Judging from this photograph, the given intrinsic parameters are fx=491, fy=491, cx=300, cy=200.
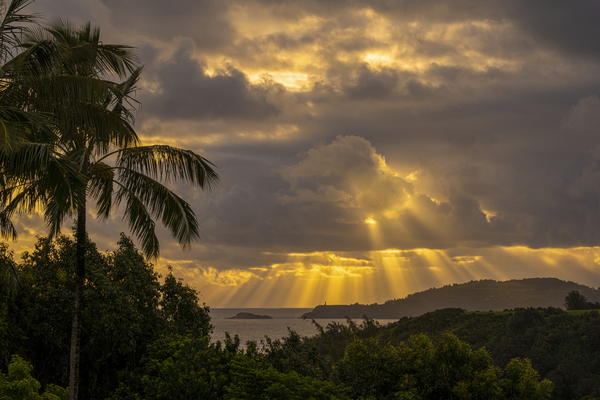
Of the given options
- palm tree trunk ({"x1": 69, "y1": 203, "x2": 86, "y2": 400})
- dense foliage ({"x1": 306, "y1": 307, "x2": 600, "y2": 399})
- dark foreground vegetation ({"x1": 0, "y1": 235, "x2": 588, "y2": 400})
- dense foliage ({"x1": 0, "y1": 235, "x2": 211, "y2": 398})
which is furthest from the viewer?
dense foliage ({"x1": 306, "y1": 307, "x2": 600, "y2": 399})

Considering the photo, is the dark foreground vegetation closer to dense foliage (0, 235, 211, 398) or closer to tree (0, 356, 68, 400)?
dense foliage (0, 235, 211, 398)

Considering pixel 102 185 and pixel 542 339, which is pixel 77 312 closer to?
pixel 102 185

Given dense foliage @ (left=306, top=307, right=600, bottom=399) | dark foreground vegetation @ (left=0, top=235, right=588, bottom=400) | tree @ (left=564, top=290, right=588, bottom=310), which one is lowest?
dense foliage @ (left=306, top=307, right=600, bottom=399)

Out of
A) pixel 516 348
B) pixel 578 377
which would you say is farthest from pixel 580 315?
pixel 578 377

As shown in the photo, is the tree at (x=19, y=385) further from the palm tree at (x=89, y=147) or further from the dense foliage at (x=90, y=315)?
the dense foliage at (x=90, y=315)

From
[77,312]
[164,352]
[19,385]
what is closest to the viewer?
[19,385]

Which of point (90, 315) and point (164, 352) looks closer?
point (164, 352)

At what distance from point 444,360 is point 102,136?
1197 centimetres

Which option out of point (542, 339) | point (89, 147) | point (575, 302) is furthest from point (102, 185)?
point (575, 302)

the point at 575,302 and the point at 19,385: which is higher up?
the point at 575,302

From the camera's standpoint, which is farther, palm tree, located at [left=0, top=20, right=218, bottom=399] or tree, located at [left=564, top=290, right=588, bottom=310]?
tree, located at [left=564, top=290, right=588, bottom=310]

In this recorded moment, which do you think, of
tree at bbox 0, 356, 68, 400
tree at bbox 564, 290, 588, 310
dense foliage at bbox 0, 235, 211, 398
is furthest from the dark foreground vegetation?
tree at bbox 564, 290, 588, 310

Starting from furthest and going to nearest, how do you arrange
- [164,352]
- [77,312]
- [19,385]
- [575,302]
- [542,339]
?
[575,302], [542,339], [164,352], [77,312], [19,385]

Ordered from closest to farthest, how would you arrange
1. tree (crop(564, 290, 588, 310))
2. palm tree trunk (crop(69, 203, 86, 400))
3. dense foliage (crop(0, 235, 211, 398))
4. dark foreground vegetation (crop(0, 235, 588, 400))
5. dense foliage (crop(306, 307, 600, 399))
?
palm tree trunk (crop(69, 203, 86, 400))
dark foreground vegetation (crop(0, 235, 588, 400))
dense foliage (crop(0, 235, 211, 398))
dense foliage (crop(306, 307, 600, 399))
tree (crop(564, 290, 588, 310))
